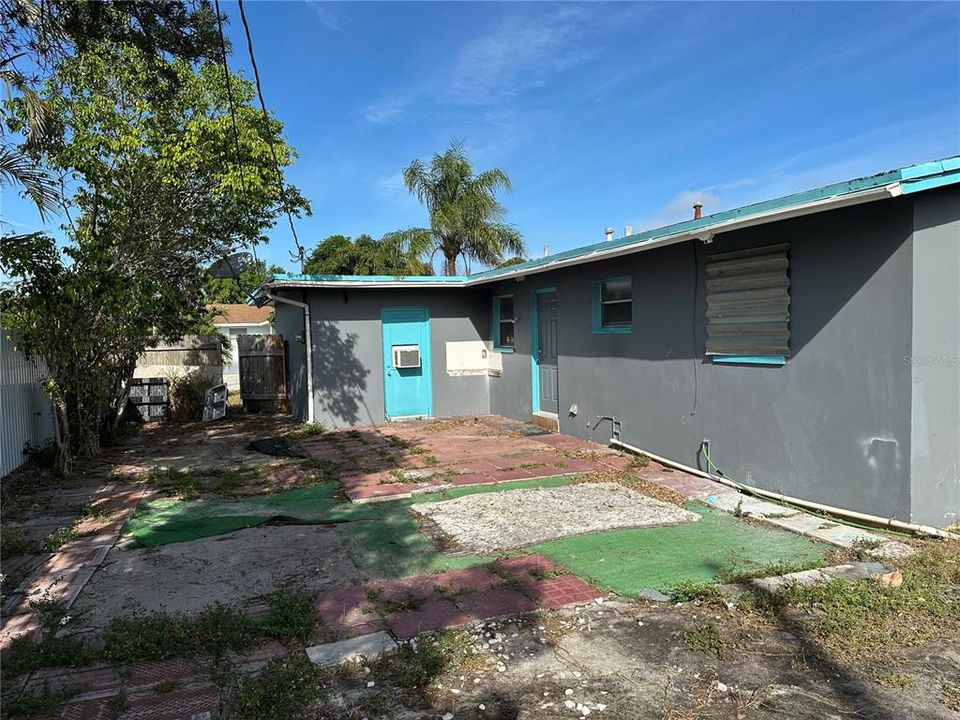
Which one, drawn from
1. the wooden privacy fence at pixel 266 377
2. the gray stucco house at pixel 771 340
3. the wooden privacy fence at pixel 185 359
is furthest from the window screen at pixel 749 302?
the wooden privacy fence at pixel 185 359

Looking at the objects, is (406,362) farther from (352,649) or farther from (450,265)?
(450,265)

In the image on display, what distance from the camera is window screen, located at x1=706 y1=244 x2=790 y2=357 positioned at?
5.91 metres

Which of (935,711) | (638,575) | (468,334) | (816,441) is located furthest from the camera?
(468,334)

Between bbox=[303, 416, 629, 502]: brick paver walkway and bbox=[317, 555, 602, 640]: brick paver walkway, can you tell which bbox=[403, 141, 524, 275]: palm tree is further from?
bbox=[317, 555, 602, 640]: brick paver walkway

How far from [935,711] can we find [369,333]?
993 centimetres

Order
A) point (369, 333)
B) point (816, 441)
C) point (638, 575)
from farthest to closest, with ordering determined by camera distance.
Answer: point (369, 333) < point (816, 441) < point (638, 575)

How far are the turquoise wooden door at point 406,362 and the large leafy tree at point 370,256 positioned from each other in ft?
13.5

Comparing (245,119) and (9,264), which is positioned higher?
(245,119)

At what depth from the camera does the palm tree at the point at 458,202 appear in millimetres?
19859

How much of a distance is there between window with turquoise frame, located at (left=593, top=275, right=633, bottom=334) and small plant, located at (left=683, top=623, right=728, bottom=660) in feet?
16.7

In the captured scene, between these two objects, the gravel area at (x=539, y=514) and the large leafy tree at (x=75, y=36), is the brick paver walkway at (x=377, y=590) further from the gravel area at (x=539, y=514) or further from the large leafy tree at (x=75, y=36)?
the large leafy tree at (x=75, y=36)

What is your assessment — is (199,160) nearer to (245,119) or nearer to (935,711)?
(245,119)

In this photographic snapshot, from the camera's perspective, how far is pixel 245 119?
864 cm

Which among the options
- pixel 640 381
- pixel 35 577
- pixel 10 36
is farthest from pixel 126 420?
pixel 640 381
